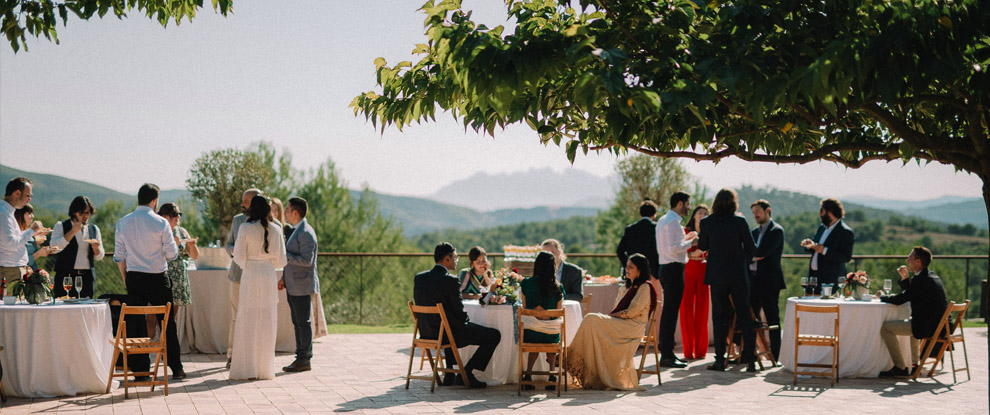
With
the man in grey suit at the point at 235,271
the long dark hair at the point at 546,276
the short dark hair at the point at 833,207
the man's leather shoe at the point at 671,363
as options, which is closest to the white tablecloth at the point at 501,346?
the long dark hair at the point at 546,276

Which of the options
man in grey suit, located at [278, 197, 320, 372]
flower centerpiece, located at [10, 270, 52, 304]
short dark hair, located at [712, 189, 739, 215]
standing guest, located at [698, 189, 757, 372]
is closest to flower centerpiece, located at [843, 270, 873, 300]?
standing guest, located at [698, 189, 757, 372]

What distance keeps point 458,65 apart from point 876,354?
6791 millimetres

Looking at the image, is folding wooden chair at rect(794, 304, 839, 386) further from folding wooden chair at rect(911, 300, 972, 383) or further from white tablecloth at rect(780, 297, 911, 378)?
folding wooden chair at rect(911, 300, 972, 383)

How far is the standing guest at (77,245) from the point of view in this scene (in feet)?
30.3

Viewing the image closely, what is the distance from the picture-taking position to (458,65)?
371 centimetres

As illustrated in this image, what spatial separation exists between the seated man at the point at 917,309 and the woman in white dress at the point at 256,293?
6087 mm

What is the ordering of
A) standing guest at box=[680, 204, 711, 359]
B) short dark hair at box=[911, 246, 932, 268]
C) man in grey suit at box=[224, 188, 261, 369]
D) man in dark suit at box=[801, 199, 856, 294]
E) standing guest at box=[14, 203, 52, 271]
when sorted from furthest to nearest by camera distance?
standing guest at box=[680, 204, 711, 359] < man in dark suit at box=[801, 199, 856, 294] < standing guest at box=[14, 203, 52, 271] < man in grey suit at box=[224, 188, 261, 369] < short dark hair at box=[911, 246, 932, 268]

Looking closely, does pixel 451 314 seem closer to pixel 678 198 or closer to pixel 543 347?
pixel 543 347

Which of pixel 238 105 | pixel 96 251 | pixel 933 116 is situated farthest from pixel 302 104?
pixel 933 116

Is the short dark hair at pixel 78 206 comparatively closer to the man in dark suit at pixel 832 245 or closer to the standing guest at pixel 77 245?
the standing guest at pixel 77 245

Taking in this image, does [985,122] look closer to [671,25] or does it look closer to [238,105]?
[671,25]

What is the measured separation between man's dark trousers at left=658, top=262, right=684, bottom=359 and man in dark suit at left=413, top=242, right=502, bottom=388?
2474 millimetres

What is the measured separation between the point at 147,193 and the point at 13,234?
1.50 metres

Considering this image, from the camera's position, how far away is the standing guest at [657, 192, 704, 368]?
963 cm
